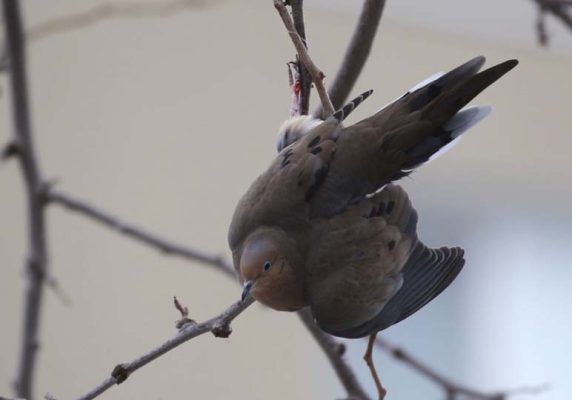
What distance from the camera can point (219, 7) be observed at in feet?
9.27

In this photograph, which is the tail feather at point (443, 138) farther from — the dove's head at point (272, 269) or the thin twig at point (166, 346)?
the thin twig at point (166, 346)

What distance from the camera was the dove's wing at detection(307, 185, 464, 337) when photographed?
103cm

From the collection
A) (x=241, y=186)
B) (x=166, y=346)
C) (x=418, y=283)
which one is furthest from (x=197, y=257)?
(x=241, y=186)

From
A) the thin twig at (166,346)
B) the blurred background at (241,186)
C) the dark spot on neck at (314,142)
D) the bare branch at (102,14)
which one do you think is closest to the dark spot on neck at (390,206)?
the dark spot on neck at (314,142)

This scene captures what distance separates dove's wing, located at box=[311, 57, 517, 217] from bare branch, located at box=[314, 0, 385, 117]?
0.06 meters

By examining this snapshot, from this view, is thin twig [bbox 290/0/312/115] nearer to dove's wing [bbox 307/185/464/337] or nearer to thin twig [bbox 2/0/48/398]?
dove's wing [bbox 307/185/464/337]

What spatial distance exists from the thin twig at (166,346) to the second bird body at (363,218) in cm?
16

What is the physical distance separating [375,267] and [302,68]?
0.74 feet

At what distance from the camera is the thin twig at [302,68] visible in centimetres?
94

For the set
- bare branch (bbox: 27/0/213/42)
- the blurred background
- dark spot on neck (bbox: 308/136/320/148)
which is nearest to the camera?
dark spot on neck (bbox: 308/136/320/148)

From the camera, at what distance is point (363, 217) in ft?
3.38

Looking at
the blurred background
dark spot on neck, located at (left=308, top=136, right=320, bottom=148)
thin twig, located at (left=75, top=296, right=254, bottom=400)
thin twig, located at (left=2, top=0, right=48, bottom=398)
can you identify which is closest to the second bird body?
dark spot on neck, located at (left=308, top=136, right=320, bottom=148)

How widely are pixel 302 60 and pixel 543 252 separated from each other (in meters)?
2.00

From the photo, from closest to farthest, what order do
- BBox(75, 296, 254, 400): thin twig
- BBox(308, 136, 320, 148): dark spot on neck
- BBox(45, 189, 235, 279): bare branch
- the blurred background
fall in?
BBox(75, 296, 254, 400): thin twig, BBox(308, 136, 320, 148): dark spot on neck, BBox(45, 189, 235, 279): bare branch, the blurred background
